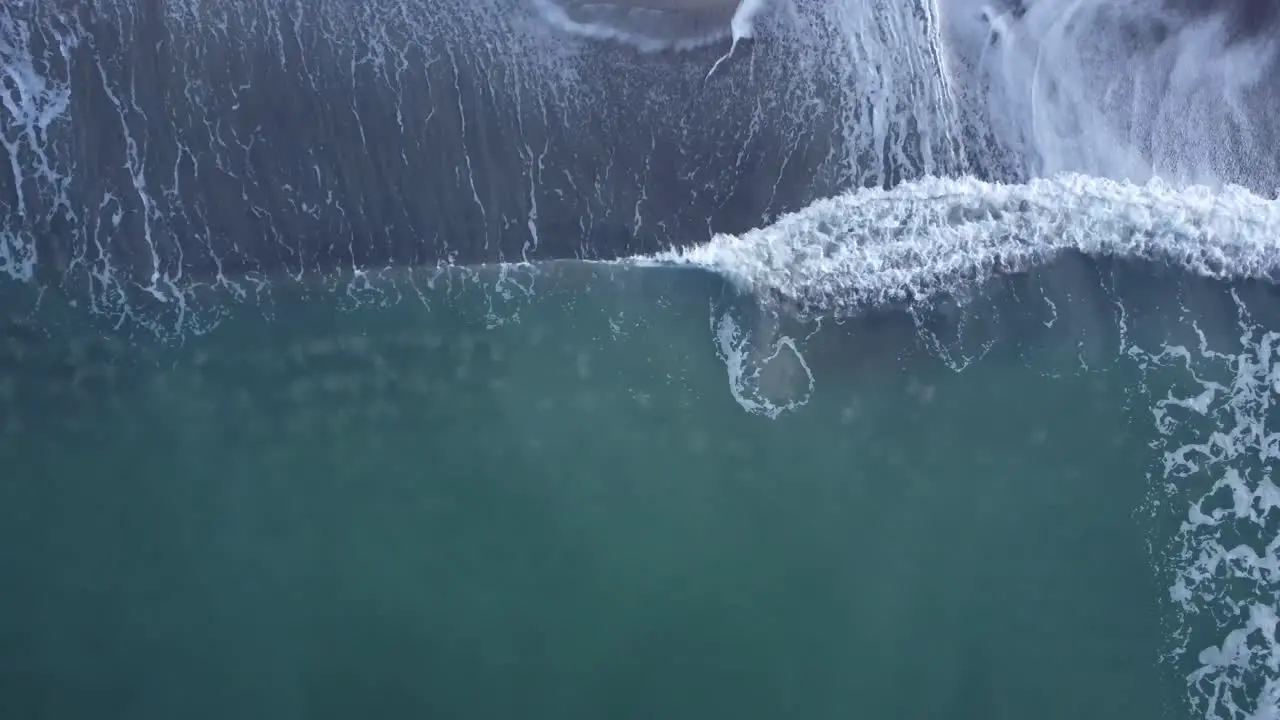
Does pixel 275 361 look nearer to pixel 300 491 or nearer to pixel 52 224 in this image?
pixel 300 491

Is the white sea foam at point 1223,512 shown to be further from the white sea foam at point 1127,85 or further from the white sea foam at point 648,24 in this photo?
the white sea foam at point 648,24

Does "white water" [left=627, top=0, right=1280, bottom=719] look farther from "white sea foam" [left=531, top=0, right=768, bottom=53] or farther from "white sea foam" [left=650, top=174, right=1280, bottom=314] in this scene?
"white sea foam" [left=531, top=0, right=768, bottom=53]

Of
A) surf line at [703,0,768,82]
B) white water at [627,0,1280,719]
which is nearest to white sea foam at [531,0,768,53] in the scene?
surf line at [703,0,768,82]

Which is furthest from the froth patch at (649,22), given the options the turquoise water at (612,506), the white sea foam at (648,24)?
the turquoise water at (612,506)

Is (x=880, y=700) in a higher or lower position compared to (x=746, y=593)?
lower

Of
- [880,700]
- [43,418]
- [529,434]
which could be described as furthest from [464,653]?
[43,418]

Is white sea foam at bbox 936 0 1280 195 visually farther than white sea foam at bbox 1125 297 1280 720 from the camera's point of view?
Yes
